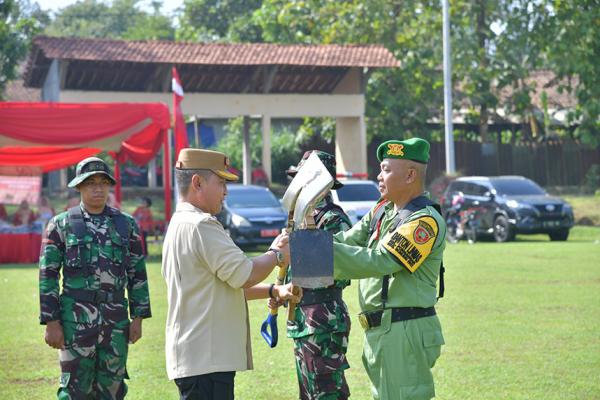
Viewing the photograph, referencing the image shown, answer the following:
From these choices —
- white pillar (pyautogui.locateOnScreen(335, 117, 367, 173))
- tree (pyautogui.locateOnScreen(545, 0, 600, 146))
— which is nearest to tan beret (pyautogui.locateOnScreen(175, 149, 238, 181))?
white pillar (pyautogui.locateOnScreen(335, 117, 367, 173))

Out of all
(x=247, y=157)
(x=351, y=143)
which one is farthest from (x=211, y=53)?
(x=351, y=143)

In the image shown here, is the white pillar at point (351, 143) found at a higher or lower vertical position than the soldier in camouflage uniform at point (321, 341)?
higher

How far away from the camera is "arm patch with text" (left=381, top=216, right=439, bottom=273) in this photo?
536 cm

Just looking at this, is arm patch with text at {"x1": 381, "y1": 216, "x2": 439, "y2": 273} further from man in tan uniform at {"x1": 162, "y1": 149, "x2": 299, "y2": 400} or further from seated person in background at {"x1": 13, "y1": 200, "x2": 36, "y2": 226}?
seated person in background at {"x1": 13, "y1": 200, "x2": 36, "y2": 226}

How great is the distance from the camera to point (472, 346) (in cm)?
1112

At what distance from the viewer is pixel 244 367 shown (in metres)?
5.57

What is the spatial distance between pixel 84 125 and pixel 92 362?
14.5m

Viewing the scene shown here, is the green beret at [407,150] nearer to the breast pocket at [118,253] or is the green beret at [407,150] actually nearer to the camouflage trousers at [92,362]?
the breast pocket at [118,253]

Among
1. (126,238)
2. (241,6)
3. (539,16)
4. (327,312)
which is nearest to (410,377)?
(327,312)

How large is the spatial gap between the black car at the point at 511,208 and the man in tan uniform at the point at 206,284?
22.6 meters

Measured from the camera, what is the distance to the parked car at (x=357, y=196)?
26.5 m

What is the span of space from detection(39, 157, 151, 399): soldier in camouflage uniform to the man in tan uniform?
1355mm

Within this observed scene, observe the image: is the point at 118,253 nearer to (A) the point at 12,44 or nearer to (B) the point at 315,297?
(B) the point at 315,297

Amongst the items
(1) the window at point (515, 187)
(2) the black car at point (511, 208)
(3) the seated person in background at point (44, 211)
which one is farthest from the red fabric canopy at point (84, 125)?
(1) the window at point (515, 187)
